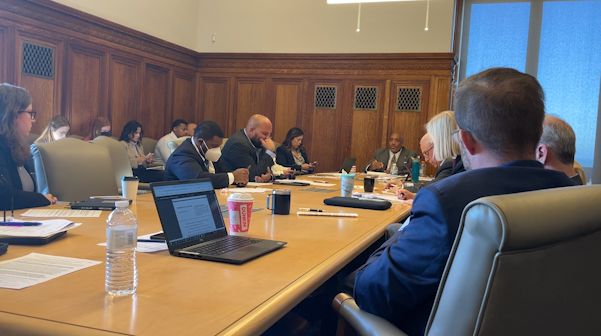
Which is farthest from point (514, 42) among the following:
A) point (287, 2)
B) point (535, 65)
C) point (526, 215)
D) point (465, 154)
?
point (526, 215)

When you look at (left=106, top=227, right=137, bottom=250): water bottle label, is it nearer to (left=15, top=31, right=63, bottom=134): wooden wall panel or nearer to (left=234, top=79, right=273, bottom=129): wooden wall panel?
(left=15, top=31, right=63, bottom=134): wooden wall panel

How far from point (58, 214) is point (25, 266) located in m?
0.79

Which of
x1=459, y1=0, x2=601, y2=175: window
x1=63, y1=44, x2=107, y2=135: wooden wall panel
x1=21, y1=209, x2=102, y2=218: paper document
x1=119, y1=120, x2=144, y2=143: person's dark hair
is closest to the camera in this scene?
x1=21, y1=209, x2=102, y2=218: paper document

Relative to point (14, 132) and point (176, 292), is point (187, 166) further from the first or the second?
point (176, 292)

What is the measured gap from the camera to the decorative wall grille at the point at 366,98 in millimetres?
7777

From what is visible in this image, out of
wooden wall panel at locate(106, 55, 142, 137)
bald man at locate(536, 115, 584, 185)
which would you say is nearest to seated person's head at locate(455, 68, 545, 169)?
bald man at locate(536, 115, 584, 185)

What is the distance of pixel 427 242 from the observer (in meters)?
1.15

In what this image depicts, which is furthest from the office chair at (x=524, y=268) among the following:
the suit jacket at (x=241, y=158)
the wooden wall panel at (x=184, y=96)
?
the wooden wall panel at (x=184, y=96)

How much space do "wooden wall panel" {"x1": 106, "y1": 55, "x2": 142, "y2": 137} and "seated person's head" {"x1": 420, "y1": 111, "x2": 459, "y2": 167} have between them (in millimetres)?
4825

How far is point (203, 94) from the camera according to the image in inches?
337

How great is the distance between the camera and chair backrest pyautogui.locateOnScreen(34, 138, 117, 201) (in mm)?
2666

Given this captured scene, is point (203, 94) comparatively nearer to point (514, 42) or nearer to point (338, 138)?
point (338, 138)

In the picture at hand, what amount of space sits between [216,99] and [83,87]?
260 centimetres

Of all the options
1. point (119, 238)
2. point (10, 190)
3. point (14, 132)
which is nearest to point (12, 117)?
point (14, 132)
